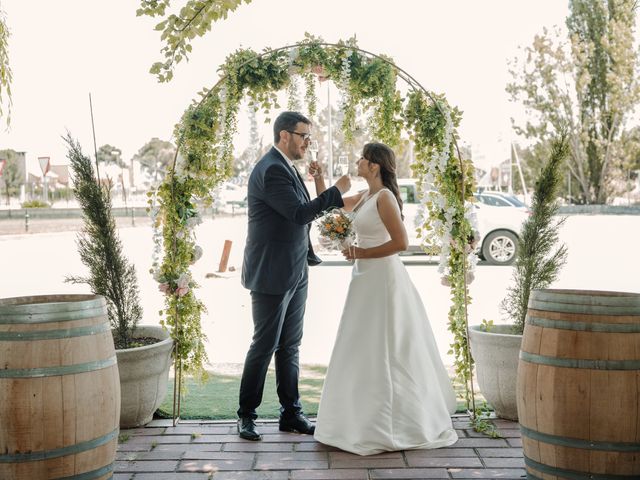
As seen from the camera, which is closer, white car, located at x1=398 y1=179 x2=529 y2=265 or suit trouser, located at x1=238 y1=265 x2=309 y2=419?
suit trouser, located at x1=238 y1=265 x2=309 y2=419

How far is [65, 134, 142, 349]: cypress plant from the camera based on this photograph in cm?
477

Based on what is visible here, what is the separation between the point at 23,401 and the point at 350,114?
129 inches

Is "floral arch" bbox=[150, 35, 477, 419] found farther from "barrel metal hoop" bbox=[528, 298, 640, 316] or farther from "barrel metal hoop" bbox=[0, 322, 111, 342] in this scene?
"barrel metal hoop" bbox=[0, 322, 111, 342]

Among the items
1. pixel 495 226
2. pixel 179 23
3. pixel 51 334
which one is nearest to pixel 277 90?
pixel 179 23

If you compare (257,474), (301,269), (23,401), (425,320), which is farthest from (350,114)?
(23,401)

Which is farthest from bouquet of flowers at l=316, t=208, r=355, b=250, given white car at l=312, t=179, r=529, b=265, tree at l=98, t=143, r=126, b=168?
white car at l=312, t=179, r=529, b=265

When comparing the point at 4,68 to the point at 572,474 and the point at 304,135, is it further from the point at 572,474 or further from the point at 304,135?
the point at 572,474

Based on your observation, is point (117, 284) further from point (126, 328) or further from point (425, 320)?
point (425, 320)

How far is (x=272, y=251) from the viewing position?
439 centimetres

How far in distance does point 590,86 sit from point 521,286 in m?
32.8

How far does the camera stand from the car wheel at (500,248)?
1352 centimetres

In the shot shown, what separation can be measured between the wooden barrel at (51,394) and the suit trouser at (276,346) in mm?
1576

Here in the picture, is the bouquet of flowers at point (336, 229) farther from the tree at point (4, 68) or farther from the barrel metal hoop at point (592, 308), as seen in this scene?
the tree at point (4, 68)

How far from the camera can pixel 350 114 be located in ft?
16.8
